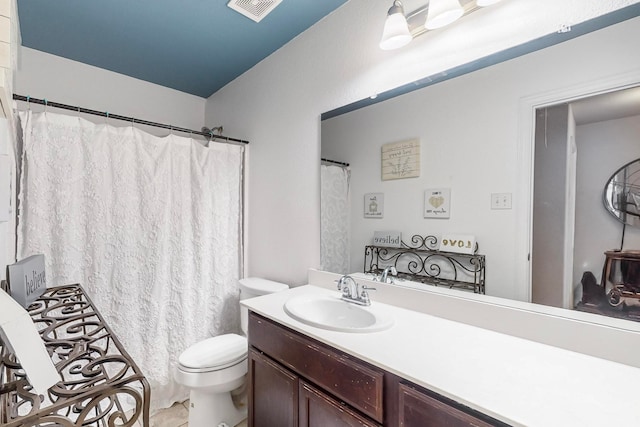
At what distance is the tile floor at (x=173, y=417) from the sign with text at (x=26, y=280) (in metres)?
1.11

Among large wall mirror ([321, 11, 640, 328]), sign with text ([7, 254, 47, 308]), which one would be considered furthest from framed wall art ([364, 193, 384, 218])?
sign with text ([7, 254, 47, 308])

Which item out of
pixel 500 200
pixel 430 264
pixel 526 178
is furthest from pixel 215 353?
pixel 526 178

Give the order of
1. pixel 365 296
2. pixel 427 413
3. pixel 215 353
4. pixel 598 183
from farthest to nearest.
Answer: pixel 215 353 → pixel 365 296 → pixel 598 183 → pixel 427 413

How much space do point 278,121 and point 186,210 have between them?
2.88 ft

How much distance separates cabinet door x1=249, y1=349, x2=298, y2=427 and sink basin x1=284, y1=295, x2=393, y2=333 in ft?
0.80

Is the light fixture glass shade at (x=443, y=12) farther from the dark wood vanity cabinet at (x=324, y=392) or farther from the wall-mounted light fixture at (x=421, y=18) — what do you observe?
the dark wood vanity cabinet at (x=324, y=392)

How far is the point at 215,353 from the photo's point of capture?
1599 millimetres

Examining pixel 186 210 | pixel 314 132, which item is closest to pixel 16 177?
pixel 186 210

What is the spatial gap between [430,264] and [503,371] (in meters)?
0.54

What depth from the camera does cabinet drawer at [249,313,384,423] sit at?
2.90 feet

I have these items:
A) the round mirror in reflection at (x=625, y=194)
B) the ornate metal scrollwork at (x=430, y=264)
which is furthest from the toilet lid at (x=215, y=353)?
the round mirror in reflection at (x=625, y=194)

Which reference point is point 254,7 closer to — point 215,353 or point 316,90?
point 316,90

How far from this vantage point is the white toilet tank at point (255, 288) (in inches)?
71.5

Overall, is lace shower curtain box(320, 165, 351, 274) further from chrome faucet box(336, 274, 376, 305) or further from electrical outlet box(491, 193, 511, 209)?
electrical outlet box(491, 193, 511, 209)
